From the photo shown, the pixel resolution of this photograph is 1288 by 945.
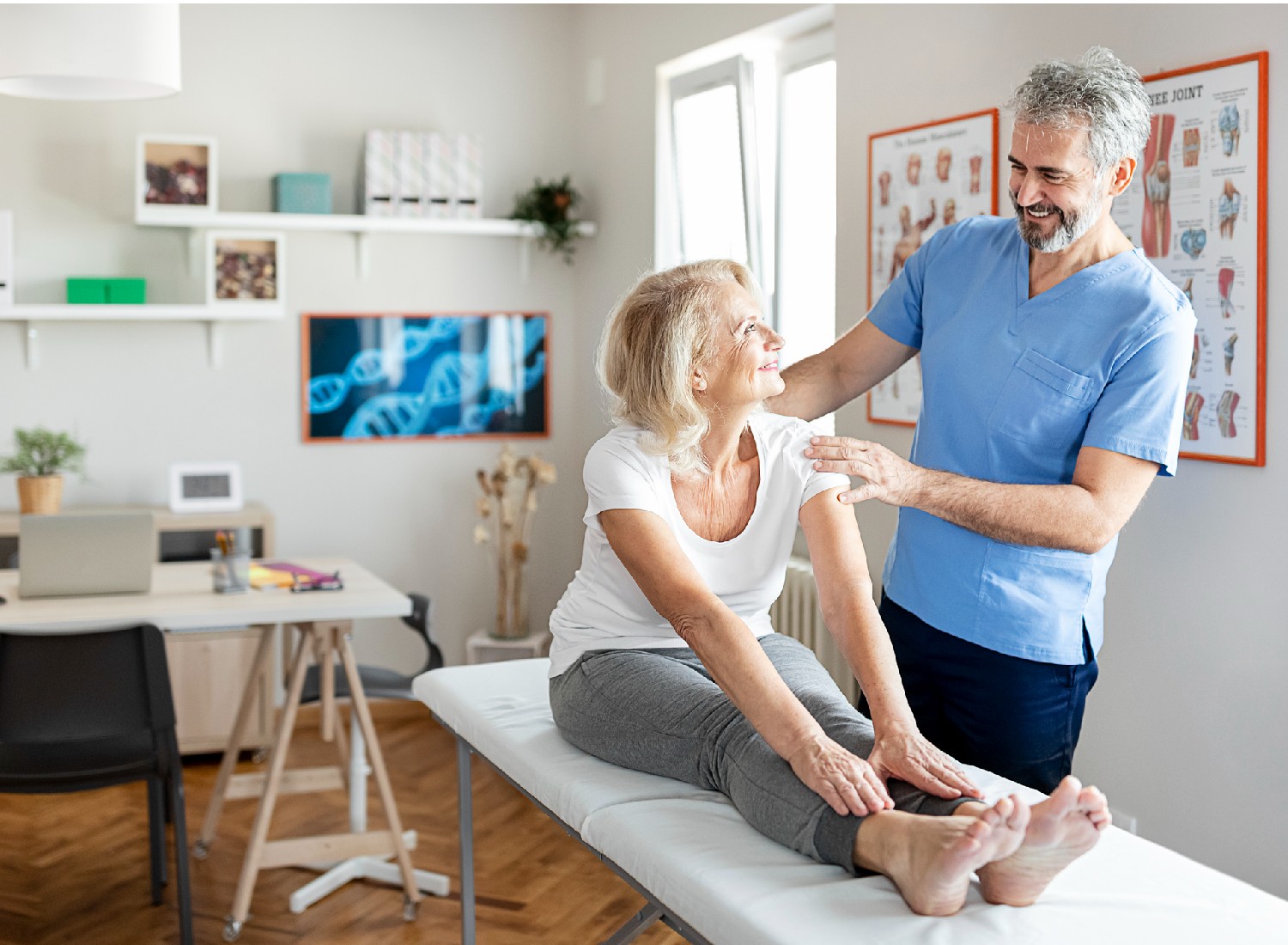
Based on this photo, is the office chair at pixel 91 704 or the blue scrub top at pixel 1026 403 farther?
the office chair at pixel 91 704

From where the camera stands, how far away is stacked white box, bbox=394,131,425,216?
4.21m

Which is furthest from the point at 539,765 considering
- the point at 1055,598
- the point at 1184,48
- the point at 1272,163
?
the point at 1184,48

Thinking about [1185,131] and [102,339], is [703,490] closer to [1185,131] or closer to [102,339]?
[1185,131]

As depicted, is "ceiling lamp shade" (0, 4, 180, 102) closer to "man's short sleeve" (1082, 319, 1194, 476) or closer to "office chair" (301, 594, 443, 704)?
"office chair" (301, 594, 443, 704)

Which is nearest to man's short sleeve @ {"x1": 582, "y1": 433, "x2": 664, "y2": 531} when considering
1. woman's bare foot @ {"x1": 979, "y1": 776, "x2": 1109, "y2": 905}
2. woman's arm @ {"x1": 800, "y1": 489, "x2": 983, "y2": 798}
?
woman's arm @ {"x1": 800, "y1": 489, "x2": 983, "y2": 798}

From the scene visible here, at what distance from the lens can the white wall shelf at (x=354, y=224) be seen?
13.0ft

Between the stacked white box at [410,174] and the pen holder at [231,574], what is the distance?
1.73m

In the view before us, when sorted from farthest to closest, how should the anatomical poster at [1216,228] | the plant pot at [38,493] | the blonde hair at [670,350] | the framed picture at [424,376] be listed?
the framed picture at [424,376]
the plant pot at [38,493]
the anatomical poster at [1216,228]
the blonde hair at [670,350]

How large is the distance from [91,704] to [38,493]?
147cm

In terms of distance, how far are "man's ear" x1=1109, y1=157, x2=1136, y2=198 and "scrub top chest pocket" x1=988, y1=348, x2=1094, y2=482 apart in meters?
0.24

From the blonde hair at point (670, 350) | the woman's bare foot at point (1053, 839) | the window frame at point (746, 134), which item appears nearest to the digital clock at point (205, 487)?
the window frame at point (746, 134)

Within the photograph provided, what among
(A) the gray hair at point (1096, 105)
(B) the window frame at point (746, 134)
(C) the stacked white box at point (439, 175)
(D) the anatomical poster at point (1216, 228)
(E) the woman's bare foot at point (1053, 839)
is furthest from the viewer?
(C) the stacked white box at point (439, 175)

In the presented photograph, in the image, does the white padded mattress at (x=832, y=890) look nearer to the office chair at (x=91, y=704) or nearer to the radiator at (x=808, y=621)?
the office chair at (x=91, y=704)

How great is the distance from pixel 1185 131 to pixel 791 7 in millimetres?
1397
